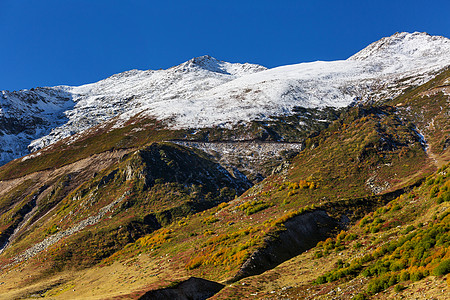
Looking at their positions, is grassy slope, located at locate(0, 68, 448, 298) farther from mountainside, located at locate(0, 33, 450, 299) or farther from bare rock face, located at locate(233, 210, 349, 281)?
bare rock face, located at locate(233, 210, 349, 281)

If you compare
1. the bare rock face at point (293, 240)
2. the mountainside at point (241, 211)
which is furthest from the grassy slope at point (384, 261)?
the bare rock face at point (293, 240)

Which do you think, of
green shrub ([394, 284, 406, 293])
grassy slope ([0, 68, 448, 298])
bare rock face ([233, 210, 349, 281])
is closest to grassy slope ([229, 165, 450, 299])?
green shrub ([394, 284, 406, 293])

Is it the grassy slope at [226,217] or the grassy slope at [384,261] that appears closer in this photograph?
the grassy slope at [384,261]

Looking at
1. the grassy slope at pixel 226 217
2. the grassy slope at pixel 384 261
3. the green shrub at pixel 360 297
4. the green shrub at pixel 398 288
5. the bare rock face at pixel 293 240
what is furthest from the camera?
the grassy slope at pixel 226 217

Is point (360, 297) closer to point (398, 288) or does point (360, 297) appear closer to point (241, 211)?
point (398, 288)

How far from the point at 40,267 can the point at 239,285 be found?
1796 inches

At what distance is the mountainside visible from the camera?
28.6 meters

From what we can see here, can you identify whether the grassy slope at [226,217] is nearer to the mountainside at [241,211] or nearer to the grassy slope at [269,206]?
the grassy slope at [269,206]

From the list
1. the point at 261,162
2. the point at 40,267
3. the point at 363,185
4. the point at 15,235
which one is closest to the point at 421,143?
the point at 363,185

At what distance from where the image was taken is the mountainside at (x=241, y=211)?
28.6 meters

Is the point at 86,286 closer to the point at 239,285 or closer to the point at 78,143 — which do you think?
the point at 239,285

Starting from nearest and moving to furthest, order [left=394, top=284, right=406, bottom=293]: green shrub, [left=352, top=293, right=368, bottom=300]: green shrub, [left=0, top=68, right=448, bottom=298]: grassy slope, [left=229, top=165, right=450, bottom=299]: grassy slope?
1. [left=394, top=284, right=406, bottom=293]: green shrub
2. [left=229, top=165, right=450, bottom=299]: grassy slope
3. [left=352, top=293, right=368, bottom=300]: green shrub
4. [left=0, top=68, right=448, bottom=298]: grassy slope

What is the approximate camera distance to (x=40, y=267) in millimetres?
59219

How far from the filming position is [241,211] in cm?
6166
